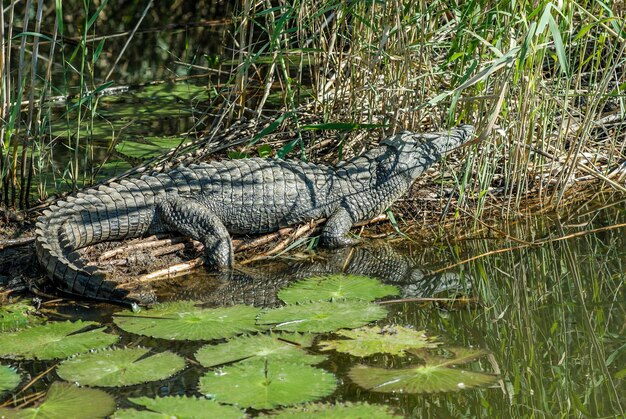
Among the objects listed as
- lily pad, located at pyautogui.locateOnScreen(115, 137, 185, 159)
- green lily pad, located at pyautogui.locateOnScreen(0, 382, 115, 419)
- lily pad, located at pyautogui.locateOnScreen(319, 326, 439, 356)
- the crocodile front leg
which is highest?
lily pad, located at pyautogui.locateOnScreen(115, 137, 185, 159)

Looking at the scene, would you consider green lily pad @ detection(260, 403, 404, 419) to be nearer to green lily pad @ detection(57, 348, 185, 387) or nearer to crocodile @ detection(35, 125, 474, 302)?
green lily pad @ detection(57, 348, 185, 387)

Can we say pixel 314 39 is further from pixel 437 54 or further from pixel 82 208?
pixel 82 208

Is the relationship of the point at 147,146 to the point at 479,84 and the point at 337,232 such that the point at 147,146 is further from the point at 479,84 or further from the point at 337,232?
the point at 479,84

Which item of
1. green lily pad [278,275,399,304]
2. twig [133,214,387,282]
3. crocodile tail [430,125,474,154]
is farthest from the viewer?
crocodile tail [430,125,474,154]

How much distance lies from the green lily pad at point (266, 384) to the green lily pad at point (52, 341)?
71 cm

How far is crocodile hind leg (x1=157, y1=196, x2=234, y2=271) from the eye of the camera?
532 cm

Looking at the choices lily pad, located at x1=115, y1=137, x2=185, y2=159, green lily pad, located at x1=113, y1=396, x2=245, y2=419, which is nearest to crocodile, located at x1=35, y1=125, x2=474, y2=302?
lily pad, located at x1=115, y1=137, x2=185, y2=159

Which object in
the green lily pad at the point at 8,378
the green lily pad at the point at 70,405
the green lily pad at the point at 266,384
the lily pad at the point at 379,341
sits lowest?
the green lily pad at the point at 8,378

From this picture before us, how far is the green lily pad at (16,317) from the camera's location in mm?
4293

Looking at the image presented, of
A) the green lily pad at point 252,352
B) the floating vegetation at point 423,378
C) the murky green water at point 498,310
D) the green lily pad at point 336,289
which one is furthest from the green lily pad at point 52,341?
the floating vegetation at point 423,378

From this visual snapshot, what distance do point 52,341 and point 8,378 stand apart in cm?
38

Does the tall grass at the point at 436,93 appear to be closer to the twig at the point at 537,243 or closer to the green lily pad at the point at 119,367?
the twig at the point at 537,243

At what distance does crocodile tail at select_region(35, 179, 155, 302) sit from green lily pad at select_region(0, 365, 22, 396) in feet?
2.82

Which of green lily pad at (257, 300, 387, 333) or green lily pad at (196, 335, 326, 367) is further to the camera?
green lily pad at (257, 300, 387, 333)
